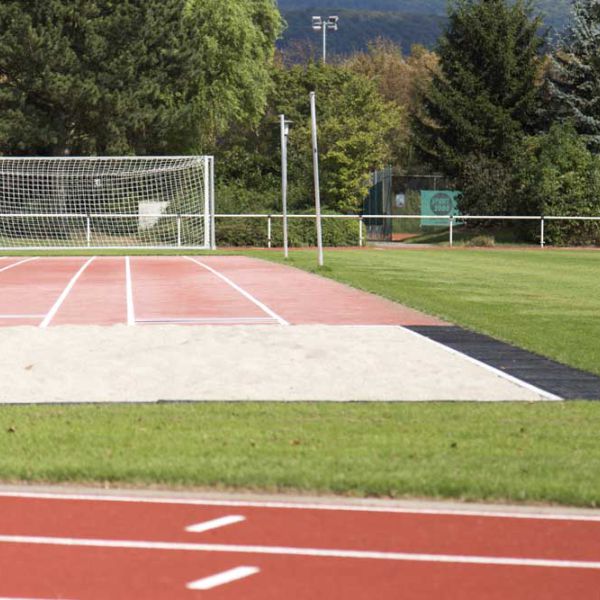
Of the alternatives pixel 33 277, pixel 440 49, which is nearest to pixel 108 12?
pixel 440 49

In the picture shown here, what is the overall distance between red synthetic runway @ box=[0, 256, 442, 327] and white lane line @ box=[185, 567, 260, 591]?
34.0 ft

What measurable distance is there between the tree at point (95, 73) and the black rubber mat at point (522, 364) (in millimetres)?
41254

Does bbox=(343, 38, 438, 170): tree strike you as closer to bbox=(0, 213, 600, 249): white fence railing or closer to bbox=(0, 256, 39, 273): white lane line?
bbox=(0, 213, 600, 249): white fence railing

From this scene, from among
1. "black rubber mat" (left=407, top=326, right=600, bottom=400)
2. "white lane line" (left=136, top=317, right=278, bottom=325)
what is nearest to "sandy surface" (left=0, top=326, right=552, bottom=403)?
"black rubber mat" (left=407, top=326, right=600, bottom=400)

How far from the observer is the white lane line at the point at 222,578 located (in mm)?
5156

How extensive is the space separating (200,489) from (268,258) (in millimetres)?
27733

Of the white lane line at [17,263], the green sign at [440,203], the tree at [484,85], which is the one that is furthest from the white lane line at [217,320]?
the tree at [484,85]

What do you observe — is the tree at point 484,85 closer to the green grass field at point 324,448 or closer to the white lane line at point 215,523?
the green grass field at point 324,448

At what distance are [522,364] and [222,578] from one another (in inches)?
287

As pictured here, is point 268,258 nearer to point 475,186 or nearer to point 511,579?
point 475,186

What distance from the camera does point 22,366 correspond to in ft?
38.4

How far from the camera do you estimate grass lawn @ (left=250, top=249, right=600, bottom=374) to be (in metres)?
14.4

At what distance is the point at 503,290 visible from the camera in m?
22.8

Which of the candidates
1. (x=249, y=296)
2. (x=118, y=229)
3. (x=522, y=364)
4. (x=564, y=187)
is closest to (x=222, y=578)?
(x=522, y=364)
